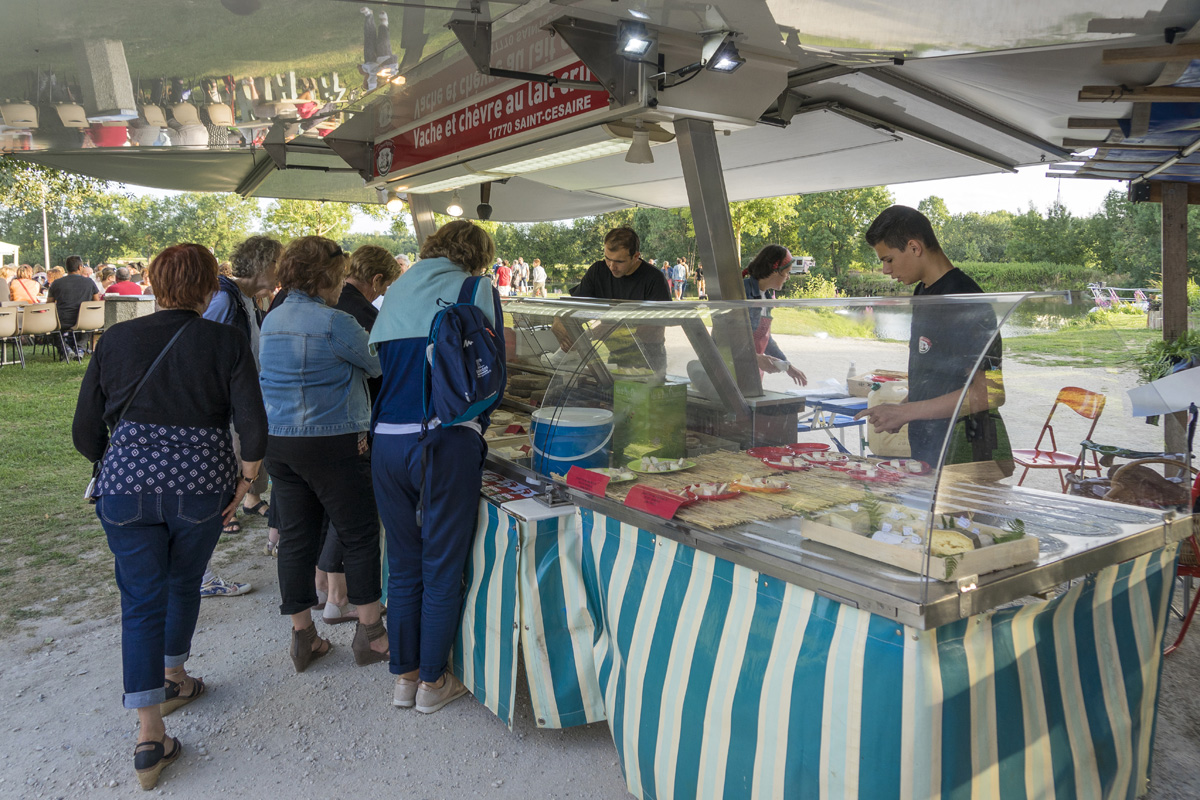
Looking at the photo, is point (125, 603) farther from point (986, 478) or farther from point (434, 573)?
point (986, 478)

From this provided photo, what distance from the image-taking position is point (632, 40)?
2.96 meters

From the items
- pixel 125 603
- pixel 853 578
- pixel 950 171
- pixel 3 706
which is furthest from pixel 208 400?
pixel 950 171

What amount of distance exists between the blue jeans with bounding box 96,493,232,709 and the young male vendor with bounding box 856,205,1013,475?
2.36 meters

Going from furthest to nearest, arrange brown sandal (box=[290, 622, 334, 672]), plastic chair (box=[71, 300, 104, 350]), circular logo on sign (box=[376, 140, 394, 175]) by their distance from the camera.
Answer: plastic chair (box=[71, 300, 104, 350]) < circular logo on sign (box=[376, 140, 394, 175]) < brown sandal (box=[290, 622, 334, 672])

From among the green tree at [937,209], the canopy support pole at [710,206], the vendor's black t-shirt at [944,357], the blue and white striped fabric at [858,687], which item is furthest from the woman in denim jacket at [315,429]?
the green tree at [937,209]

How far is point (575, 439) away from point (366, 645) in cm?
143

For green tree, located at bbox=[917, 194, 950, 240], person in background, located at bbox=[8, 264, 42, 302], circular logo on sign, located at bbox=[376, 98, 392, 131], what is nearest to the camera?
circular logo on sign, located at bbox=[376, 98, 392, 131]

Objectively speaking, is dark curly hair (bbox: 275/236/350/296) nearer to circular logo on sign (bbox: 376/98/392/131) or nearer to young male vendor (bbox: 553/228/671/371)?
young male vendor (bbox: 553/228/671/371)

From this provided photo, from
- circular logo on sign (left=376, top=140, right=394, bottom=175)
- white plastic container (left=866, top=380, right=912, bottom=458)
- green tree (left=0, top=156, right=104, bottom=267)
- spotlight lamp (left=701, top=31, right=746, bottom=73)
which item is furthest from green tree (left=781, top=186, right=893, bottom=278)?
white plastic container (left=866, top=380, right=912, bottom=458)

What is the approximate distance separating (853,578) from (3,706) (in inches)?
135

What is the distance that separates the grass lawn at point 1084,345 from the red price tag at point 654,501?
102 cm

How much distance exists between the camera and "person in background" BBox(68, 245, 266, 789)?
8.27 feet

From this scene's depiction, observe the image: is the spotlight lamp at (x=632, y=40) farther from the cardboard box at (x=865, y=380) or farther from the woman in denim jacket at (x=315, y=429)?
the cardboard box at (x=865, y=380)

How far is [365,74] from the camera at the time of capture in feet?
13.8
